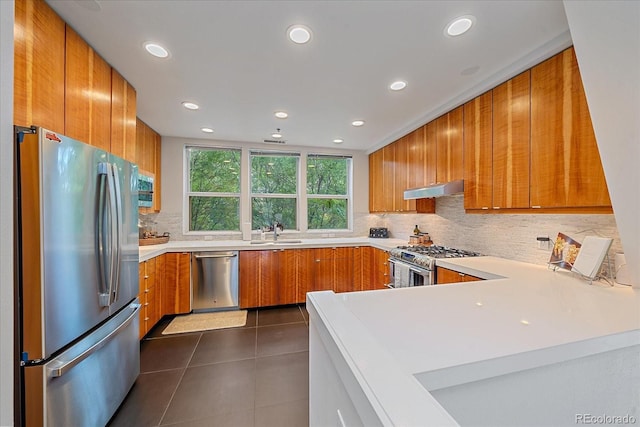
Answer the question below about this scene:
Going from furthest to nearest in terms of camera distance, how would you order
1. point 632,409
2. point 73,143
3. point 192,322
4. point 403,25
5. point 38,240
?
point 192,322 → point 403,25 → point 73,143 → point 38,240 → point 632,409

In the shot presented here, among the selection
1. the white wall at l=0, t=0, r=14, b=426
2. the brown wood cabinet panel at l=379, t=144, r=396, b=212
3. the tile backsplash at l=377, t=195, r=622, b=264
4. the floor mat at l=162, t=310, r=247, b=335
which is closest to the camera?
the white wall at l=0, t=0, r=14, b=426

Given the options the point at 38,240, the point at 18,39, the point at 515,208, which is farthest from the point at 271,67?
the point at 515,208

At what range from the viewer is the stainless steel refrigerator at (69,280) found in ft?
3.63

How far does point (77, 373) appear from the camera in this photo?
129 centimetres

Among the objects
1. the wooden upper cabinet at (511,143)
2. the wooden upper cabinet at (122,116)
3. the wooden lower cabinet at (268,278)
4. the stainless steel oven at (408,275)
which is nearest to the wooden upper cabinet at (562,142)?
the wooden upper cabinet at (511,143)

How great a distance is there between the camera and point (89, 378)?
1369 mm

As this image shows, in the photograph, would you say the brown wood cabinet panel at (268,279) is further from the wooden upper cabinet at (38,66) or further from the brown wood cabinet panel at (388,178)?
the wooden upper cabinet at (38,66)

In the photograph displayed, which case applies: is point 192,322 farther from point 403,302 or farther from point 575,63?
point 575,63

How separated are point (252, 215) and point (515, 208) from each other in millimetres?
3392

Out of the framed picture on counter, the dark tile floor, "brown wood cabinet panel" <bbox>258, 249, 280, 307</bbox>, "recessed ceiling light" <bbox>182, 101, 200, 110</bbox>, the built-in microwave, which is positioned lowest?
the dark tile floor

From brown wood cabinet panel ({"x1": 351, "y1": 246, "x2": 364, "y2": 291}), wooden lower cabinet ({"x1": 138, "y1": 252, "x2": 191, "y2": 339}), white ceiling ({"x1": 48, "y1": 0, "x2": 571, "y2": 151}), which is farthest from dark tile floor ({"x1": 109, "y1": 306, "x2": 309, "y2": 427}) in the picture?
white ceiling ({"x1": 48, "y1": 0, "x2": 571, "y2": 151})

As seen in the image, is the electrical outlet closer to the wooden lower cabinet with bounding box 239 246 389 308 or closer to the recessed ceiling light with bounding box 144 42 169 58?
the wooden lower cabinet with bounding box 239 246 389 308

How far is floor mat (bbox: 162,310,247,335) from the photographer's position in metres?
2.85

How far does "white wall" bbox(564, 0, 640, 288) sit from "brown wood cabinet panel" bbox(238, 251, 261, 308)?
3.27m
